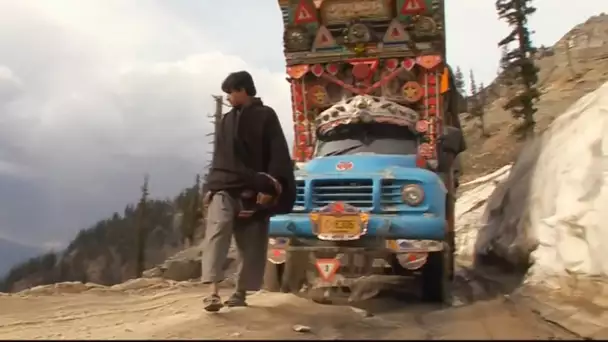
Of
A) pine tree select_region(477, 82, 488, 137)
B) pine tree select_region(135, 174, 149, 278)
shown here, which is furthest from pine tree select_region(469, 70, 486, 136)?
pine tree select_region(135, 174, 149, 278)

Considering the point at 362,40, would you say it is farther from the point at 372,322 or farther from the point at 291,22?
the point at 372,322

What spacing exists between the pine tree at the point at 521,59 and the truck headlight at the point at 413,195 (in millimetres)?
28529

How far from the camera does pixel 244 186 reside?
4.94 metres

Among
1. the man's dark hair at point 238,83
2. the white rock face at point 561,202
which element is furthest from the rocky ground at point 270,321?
the man's dark hair at point 238,83

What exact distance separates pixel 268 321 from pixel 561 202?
16.4ft

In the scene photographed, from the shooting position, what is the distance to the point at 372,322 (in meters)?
4.50

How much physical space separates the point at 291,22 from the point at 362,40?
1.32 m

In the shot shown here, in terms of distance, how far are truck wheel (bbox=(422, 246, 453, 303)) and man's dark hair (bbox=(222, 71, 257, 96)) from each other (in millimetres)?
3248

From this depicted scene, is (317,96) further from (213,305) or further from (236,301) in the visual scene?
(213,305)

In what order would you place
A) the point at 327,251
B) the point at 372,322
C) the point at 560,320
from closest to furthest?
1. the point at 372,322
2. the point at 560,320
3. the point at 327,251

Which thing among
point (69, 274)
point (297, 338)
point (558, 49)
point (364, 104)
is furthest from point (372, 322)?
point (558, 49)

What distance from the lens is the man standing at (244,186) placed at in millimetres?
4914

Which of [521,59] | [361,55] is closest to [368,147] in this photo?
[361,55]

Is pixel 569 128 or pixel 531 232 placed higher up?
pixel 569 128
